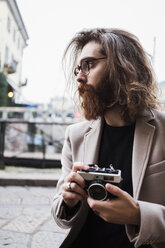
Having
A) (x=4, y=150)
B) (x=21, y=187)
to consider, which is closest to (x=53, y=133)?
(x=4, y=150)

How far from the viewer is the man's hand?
0.92m

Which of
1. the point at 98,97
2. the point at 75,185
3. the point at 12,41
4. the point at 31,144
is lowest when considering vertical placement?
the point at 31,144

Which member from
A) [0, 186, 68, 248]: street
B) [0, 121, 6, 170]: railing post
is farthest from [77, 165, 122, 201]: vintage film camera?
[0, 121, 6, 170]: railing post

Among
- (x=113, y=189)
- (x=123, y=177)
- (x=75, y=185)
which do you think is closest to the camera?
(x=113, y=189)

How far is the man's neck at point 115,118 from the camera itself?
4.52 ft

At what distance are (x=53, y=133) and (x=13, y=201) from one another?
3.84m

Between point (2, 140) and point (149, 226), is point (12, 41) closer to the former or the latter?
point (2, 140)

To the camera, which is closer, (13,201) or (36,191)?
(13,201)

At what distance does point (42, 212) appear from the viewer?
3.09 m

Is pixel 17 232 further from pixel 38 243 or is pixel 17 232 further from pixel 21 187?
pixel 21 187

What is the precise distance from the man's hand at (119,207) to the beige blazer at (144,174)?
42mm

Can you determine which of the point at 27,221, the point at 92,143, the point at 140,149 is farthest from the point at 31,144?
the point at 140,149

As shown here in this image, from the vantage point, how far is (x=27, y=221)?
2748 millimetres

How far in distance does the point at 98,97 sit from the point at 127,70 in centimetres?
25
